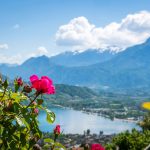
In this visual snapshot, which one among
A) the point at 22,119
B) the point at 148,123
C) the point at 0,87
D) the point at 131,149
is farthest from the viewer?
the point at 148,123

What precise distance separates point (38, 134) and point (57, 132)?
48cm

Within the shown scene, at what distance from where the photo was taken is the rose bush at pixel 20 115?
3.09 m

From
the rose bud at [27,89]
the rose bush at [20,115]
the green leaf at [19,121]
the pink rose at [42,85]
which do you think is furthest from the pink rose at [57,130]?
the green leaf at [19,121]

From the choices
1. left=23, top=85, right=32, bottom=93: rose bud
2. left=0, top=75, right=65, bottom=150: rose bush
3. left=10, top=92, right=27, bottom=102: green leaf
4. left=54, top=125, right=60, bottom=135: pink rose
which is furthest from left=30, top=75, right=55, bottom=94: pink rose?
left=54, top=125, right=60, bottom=135: pink rose

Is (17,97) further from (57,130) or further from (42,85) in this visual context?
(57,130)

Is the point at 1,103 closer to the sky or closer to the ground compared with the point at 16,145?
closer to the sky

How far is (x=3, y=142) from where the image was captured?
3.20 m

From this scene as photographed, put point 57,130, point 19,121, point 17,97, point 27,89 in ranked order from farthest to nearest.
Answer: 1. point 57,130
2. point 27,89
3. point 17,97
4. point 19,121

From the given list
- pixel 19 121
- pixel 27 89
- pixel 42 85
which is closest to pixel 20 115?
pixel 19 121

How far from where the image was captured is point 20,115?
10.1 feet

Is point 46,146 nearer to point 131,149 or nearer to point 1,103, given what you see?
point 1,103

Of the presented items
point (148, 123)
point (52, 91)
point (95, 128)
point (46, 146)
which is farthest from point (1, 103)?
point (95, 128)

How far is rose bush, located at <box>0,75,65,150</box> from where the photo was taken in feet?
10.1

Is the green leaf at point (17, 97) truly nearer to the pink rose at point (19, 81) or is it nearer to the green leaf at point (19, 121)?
the green leaf at point (19, 121)
